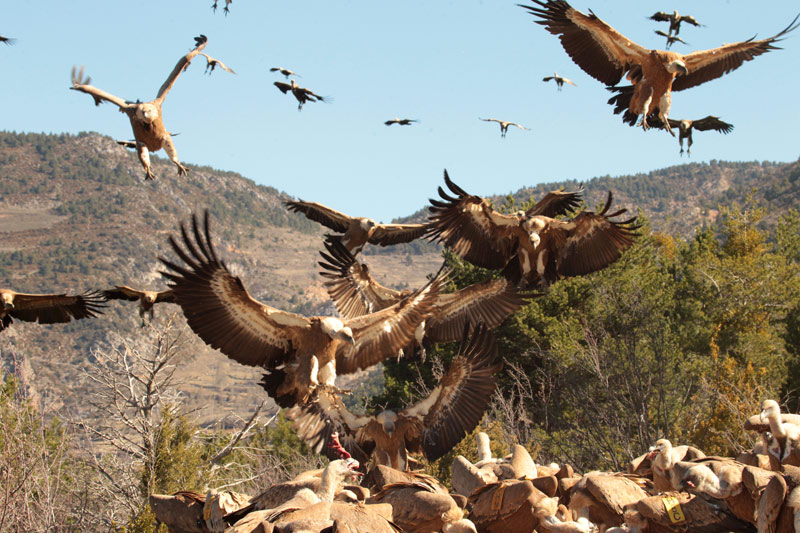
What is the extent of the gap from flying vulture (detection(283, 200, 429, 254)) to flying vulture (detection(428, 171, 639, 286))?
1730 mm

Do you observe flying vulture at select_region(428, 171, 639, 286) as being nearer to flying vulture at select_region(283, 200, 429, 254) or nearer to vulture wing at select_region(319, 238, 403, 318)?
vulture wing at select_region(319, 238, 403, 318)

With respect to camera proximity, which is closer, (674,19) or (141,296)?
(141,296)

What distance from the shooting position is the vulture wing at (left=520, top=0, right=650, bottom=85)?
15258mm

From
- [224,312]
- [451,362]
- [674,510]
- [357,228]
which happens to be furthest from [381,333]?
[674,510]

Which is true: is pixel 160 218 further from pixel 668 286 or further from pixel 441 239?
pixel 441 239

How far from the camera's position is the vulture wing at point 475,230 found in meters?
15.2

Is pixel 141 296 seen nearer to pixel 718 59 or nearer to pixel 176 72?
pixel 176 72

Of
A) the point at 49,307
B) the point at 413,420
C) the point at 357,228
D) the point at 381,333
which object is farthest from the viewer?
the point at 357,228

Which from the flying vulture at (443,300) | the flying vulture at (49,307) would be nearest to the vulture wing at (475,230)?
the flying vulture at (443,300)

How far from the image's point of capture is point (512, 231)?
50.4 ft

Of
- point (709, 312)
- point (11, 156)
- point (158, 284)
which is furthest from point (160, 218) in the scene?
point (709, 312)

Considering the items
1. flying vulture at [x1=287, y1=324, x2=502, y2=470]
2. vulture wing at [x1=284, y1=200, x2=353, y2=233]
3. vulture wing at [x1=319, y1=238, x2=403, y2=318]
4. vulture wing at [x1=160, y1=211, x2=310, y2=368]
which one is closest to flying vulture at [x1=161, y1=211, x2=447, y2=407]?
vulture wing at [x1=160, y1=211, x2=310, y2=368]

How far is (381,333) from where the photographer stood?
12.5m

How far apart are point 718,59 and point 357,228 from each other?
23.1 feet
